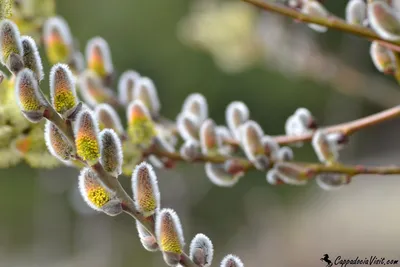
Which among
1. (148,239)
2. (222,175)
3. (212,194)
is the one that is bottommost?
(148,239)

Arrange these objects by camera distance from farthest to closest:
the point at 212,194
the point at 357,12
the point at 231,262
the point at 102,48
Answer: the point at 212,194 < the point at 102,48 < the point at 357,12 < the point at 231,262

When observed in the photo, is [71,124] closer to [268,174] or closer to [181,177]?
[268,174]

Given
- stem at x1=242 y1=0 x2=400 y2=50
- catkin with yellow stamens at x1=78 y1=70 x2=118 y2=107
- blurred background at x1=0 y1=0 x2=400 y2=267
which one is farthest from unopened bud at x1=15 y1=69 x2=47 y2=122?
blurred background at x1=0 y1=0 x2=400 y2=267

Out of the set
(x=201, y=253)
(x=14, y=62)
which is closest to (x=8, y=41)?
(x=14, y=62)

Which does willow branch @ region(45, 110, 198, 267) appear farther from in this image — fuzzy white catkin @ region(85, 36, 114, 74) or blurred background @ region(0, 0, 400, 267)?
blurred background @ region(0, 0, 400, 267)

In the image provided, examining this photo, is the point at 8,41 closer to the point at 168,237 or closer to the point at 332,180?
the point at 168,237

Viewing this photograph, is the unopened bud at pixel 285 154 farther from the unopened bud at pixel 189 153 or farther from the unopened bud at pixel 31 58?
the unopened bud at pixel 31 58

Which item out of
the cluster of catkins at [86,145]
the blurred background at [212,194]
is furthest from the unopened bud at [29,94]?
the blurred background at [212,194]

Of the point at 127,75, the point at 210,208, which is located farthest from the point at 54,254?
the point at 127,75
